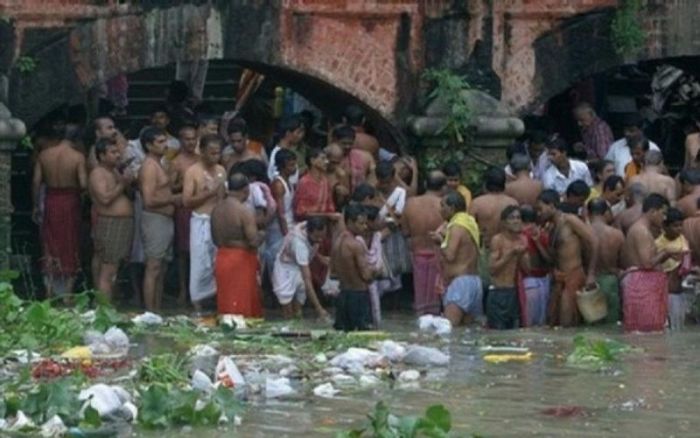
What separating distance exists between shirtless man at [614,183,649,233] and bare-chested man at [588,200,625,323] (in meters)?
0.35

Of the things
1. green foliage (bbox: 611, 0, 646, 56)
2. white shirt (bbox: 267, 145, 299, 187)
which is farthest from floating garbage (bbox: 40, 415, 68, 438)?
green foliage (bbox: 611, 0, 646, 56)

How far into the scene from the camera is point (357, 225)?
723 inches

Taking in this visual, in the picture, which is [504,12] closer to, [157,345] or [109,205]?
[109,205]

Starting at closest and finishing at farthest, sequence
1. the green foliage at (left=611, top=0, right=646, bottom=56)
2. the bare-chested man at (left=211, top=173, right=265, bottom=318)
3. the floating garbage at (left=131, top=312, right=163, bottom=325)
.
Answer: the floating garbage at (left=131, top=312, right=163, bottom=325), the bare-chested man at (left=211, top=173, right=265, bottom=318), the green foliage at (left=611, top=0, right=646, bottom=56)

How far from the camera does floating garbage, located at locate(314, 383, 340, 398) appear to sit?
1555 centimetres

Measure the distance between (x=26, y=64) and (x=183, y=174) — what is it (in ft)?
5.22

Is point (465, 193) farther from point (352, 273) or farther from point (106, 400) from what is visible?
point (106, 400)

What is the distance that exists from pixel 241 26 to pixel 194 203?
6.46 ft

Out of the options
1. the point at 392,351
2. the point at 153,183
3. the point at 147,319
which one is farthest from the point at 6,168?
the point at 392,351

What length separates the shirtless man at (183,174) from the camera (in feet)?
66.9

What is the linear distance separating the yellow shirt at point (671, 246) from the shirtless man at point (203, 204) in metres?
3.43

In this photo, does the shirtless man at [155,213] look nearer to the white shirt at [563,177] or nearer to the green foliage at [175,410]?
the white shirt at [563,177]

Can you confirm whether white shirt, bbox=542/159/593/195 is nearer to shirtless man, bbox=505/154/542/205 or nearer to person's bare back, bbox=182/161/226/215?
shirtless man, bbox=505/154/542/205

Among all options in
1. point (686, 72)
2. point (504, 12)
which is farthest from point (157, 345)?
point (686, 72)
